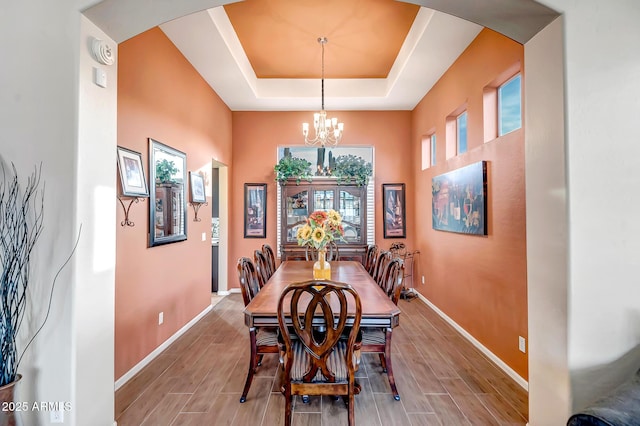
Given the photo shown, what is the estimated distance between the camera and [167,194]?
318cm

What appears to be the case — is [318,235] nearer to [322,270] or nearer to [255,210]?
[322,270]

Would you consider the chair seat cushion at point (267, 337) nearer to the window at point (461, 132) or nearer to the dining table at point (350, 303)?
the dining table at point (350, 303)

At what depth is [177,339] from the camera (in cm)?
336

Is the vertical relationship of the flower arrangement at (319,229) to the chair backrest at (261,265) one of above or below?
above

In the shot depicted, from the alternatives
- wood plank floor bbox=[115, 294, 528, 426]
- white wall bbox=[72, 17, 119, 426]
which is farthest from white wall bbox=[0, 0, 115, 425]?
wood plank floor bbox=[115, 294, 528, 426]

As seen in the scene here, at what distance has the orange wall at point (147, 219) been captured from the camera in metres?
2.51

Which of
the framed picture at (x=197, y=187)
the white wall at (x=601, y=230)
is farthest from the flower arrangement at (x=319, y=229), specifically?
the framed picture at (x=197, y=187)

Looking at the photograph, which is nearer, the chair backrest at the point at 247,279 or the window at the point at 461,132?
the chair backrest at the point at 247,279

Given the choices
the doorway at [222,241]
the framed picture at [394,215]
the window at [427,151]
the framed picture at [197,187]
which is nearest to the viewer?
the framed picture at [197,187]

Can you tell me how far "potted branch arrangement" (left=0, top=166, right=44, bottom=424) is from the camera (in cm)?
148

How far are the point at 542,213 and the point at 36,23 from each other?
2991mm

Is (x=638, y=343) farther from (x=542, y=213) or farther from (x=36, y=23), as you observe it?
(x=36, y=23)

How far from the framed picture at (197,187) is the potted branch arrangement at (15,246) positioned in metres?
2.15

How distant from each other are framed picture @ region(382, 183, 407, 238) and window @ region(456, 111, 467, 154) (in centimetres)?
155
